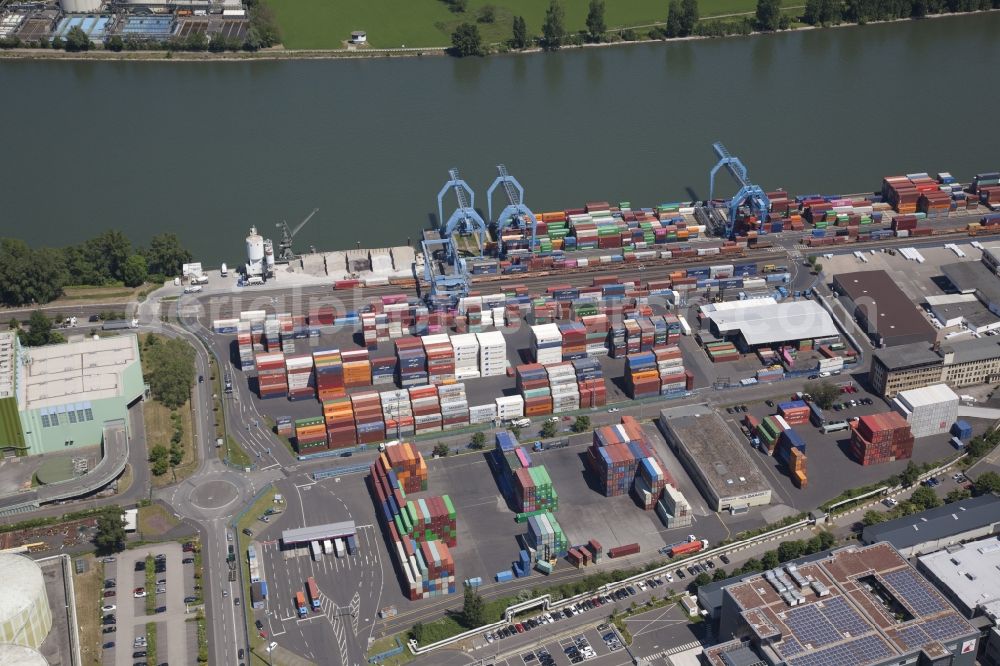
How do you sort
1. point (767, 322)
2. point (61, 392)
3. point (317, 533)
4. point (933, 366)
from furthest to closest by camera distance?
point (767, 322)
point (933, 366)
point (61, 392)
point (317, 533)

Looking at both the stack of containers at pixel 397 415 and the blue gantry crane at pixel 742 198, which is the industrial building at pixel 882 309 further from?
the stack of containers at pixel 397 415

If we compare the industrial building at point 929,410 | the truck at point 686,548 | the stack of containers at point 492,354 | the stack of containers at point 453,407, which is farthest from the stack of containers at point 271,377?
the industrial building at point 929,410

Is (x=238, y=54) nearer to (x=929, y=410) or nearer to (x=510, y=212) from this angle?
(x=510, y=212)

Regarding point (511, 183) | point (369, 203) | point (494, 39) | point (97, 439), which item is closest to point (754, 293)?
point (511, 183)

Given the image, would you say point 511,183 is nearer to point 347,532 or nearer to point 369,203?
point 369,203

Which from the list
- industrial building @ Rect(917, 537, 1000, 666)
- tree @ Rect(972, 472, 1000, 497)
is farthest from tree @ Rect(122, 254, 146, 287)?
tree @ Rect(972, 472, 1000, 497)

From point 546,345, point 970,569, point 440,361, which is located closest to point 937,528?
point 970,569
